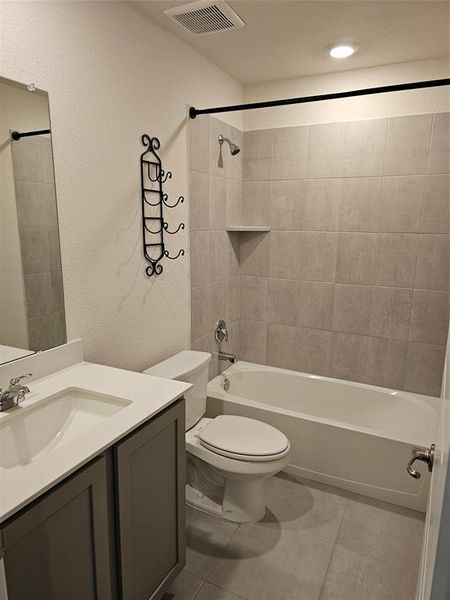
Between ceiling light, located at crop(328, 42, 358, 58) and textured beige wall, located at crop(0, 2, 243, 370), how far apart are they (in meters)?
0.77

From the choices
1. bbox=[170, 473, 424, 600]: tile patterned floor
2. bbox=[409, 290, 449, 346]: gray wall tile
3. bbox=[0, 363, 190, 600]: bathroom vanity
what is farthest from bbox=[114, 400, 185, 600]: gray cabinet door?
bbox=[409, 290, 449, 346]: gray wall tile

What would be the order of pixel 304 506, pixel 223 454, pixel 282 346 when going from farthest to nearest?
pixel 282 346 < pixel 304 506 < pixel 223 454

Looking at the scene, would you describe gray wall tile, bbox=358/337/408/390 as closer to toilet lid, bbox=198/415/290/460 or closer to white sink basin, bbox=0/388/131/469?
toilet lid, bbox=198/415/290/460

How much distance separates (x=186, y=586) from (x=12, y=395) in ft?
3.78

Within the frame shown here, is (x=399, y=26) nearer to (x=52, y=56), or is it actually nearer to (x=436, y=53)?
(x=436, y=53)

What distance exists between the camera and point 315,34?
2.12 metres

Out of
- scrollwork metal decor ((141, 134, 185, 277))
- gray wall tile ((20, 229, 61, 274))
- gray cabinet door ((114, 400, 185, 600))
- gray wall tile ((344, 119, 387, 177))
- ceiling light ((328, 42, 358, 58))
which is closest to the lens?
gray cabinet door ((114, 400, 185, 600))

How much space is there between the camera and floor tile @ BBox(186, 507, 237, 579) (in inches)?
72.9

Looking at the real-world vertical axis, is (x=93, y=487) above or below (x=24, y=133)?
below

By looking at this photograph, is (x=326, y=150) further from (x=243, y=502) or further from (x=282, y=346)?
(x=243, y=502)

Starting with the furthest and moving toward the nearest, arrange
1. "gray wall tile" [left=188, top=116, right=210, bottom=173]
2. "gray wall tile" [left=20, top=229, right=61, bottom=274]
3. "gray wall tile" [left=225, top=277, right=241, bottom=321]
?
"gray wall tile" [left=225, top=277, right=241, bottom=321] → "gray wall tile" [left=188, top=116, right=210, bottom=173] → "gray wall tile" [left=20, top=229, right=61, bottom=274]

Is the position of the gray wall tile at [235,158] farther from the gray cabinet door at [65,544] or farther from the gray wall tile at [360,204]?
the gray cabinet door at [65,544]

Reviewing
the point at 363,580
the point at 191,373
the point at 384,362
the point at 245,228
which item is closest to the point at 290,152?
the point at 245,228

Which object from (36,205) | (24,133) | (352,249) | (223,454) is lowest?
(223,454)
